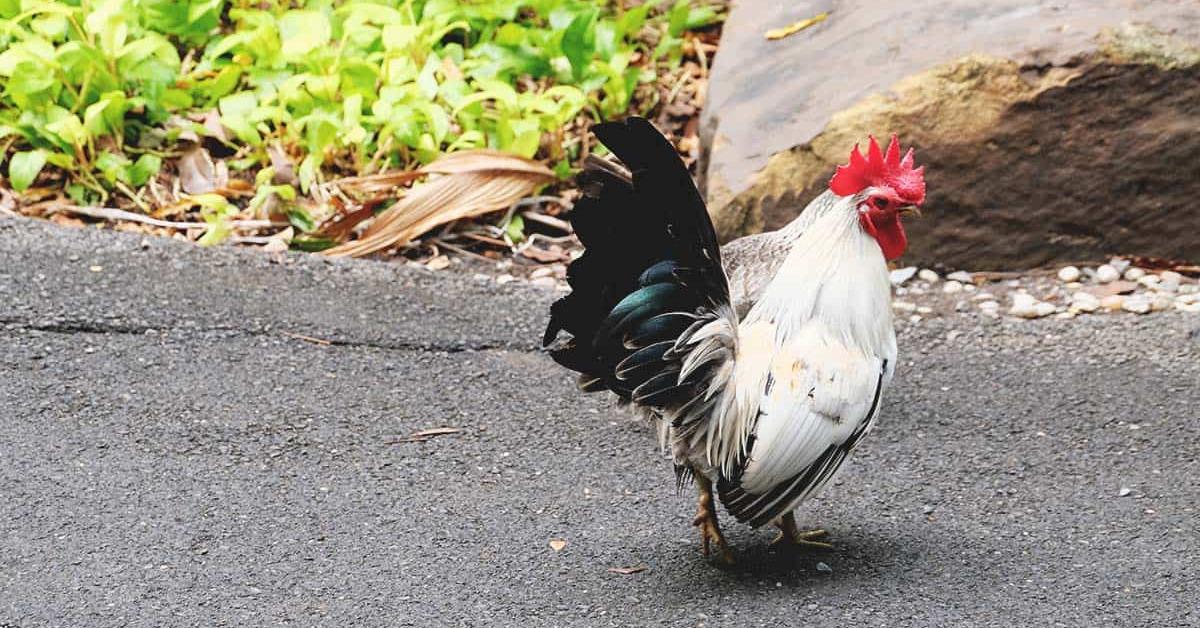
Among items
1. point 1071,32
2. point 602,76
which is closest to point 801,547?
point 1071,32

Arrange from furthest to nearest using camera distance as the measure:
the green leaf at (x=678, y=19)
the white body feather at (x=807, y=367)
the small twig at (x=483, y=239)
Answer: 1. the green leaf at (x=678, y=19)
2. the small twig at (x=483, y=239)
3. the white body feather at (x=807, y=367)

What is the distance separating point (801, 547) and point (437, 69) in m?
3.66

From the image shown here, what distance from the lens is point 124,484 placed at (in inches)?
179

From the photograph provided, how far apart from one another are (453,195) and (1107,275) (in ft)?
9.54

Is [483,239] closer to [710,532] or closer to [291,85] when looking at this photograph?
[291,85]

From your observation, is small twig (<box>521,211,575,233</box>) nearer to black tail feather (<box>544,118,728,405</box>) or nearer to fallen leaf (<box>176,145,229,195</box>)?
fallen leaf (<box>176,145,229,195</box>)

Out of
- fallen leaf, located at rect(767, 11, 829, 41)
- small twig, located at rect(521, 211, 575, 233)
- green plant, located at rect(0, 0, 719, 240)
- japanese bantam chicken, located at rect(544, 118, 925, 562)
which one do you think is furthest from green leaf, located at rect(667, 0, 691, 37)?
japanese bantam chicken, located at rect(544, 118, 925, 562)

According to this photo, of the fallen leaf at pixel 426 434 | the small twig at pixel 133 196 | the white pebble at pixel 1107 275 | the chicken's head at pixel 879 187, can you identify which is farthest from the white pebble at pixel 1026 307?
the small twig at pixel 133 196

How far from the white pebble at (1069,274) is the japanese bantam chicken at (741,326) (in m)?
2.43

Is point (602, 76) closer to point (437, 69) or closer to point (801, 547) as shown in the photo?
point (437, 69)

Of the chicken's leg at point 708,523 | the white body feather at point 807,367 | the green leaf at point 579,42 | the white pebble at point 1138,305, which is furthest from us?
the green leaf at point 579,42

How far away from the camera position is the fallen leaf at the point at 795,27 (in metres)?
6.74

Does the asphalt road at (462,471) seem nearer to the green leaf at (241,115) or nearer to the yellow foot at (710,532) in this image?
the yellow foot at (710,532)

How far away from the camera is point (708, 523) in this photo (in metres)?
4.19
